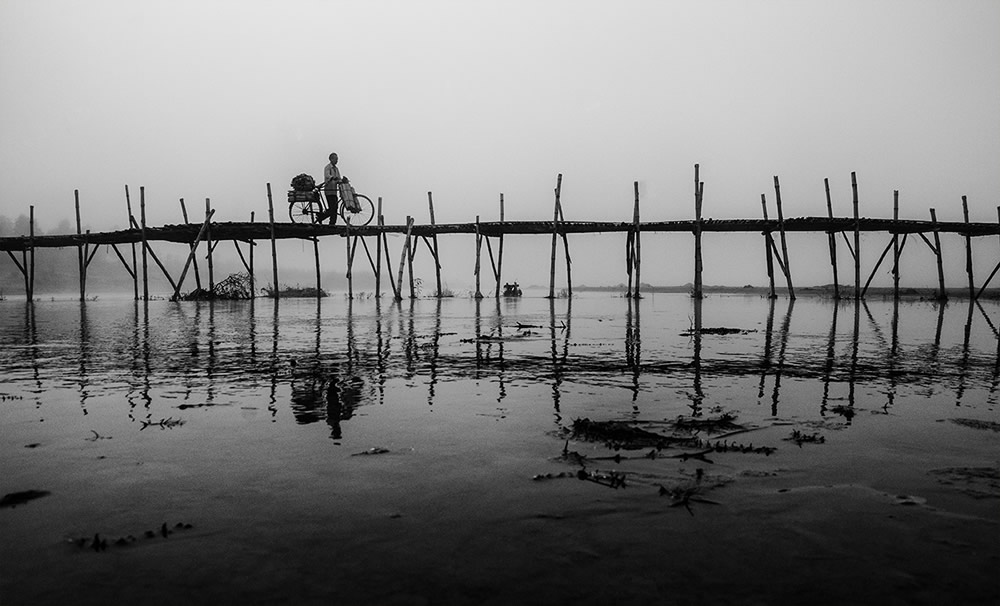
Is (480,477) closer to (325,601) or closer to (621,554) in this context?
(621,554)

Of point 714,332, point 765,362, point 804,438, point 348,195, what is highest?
point 348,195

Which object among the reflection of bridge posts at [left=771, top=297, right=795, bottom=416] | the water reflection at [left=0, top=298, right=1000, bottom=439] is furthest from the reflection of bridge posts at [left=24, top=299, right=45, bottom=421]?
the reflection of bridge posts at [left=771, top=297, right=795, bottom=416]

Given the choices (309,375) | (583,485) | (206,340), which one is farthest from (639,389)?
(206,340)

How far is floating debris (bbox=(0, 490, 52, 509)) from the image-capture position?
277 centimetres

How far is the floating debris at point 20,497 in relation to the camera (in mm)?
2771

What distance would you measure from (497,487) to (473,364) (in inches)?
184

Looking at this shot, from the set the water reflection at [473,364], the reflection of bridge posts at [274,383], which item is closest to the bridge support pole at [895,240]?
the water reflection at [473,364]

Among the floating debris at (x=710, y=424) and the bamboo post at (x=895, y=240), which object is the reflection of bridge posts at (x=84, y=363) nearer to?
the floating debris at (x=710, y=424)

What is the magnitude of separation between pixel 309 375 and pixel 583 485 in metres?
4.47

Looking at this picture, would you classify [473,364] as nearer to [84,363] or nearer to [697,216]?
[84,363]

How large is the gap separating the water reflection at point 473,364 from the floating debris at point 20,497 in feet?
5.28

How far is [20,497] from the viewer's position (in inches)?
113

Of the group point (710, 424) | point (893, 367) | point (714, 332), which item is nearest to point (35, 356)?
point (710, 424)

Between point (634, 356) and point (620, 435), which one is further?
point (634, 356)
